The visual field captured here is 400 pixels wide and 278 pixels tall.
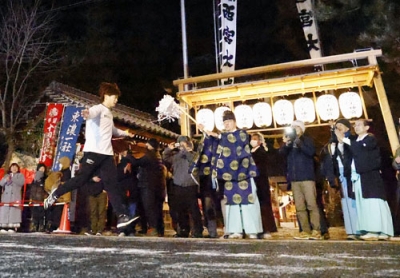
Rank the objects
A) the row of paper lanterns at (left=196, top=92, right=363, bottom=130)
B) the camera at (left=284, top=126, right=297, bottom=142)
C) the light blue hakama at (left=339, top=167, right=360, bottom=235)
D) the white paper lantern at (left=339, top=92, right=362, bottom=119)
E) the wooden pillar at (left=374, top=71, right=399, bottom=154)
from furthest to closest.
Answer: the row of paper lanterns at (left=196, top=92, right=363, bottom=130) < the white paper lantern at (left=339, top=92, right=362, bottom=119) < the wooden pillar at (left=374, top=71, right=399, bottom=154) < the camera at (left=284, top=126, right=297, bottom=142) < the light blue hakama at (left=339, top=167, right=360, bottom=235)

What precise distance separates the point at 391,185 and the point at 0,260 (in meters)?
6.42

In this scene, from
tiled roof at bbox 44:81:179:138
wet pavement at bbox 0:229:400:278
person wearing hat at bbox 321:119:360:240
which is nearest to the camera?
wet pavement at bbox 0:229:400:278

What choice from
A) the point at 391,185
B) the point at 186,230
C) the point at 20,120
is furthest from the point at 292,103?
the point at 20,120

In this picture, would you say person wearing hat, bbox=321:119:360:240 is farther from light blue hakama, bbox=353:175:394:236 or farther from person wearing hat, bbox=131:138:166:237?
person wearing hat, bbox=131:138:166:237

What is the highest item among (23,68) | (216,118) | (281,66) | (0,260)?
(23,68)

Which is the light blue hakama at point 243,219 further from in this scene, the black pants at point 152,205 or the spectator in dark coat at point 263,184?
the black pants at point 152,205

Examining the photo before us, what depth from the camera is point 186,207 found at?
23.2 ft

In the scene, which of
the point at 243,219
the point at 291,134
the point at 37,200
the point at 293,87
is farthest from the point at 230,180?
the point at 37,200

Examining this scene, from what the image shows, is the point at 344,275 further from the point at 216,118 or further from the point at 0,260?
the point at 216,118

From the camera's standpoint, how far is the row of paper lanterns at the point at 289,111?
8969 millimetres

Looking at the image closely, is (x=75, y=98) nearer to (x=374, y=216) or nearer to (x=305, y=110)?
(x=305, y=110)

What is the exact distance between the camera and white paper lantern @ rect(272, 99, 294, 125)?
943 centimetres

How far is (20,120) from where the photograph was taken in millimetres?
13156

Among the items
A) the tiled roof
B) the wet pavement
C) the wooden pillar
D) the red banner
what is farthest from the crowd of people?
the tiled roof
